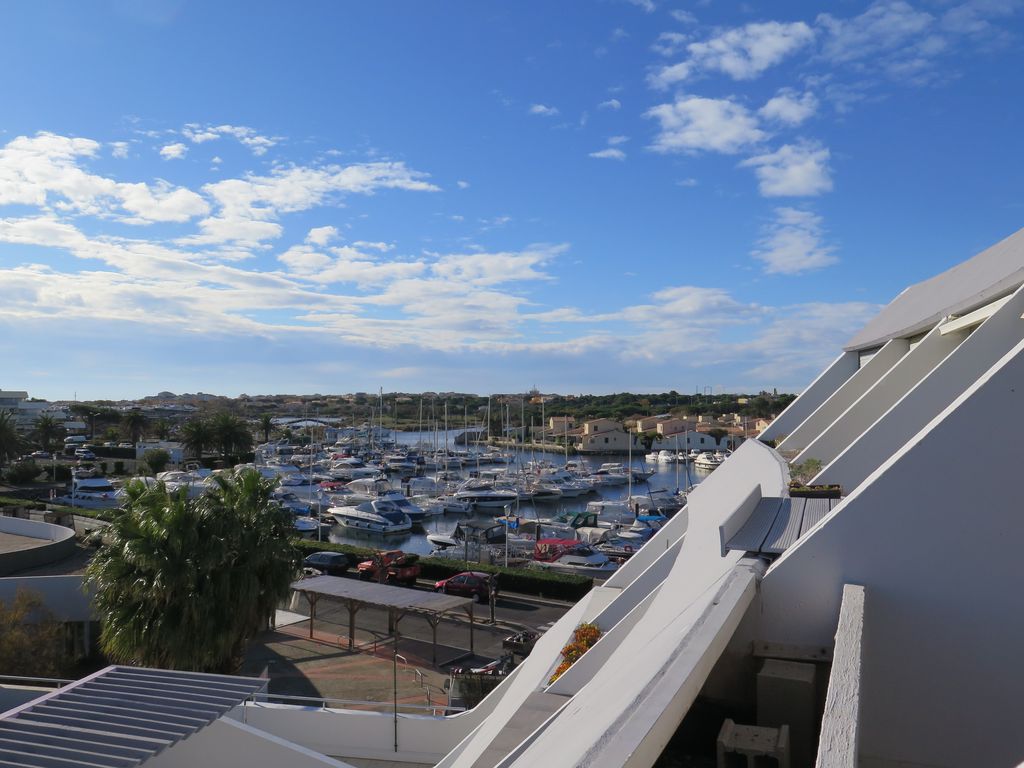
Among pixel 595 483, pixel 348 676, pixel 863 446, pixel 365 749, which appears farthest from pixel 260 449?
pixel 863 446

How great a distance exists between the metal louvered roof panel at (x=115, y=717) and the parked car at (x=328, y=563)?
71.4 feet

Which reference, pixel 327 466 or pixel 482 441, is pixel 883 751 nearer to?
pixel 327 466

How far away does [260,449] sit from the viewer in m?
92.6

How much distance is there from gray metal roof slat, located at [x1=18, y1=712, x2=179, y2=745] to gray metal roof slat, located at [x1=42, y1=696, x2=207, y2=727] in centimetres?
23

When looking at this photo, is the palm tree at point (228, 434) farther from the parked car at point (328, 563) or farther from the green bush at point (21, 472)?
the parked car at point (328, 563)

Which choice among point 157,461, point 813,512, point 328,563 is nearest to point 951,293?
point 813,512

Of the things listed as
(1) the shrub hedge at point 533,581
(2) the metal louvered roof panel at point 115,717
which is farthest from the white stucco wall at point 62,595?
(2) the metal louvered roof panel at point 115,717

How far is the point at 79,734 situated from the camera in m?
8.23

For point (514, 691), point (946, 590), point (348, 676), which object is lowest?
point (348, 676)

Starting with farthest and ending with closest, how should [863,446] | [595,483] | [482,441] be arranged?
1. [482,441]
2. [595,483]
3. [863,446]

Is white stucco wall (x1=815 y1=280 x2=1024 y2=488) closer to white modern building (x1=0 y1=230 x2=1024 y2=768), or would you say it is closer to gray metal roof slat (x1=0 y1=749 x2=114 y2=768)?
white modern building (x1=0 y1=230 x2=1024 y2=768)

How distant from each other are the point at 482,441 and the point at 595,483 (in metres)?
67.8

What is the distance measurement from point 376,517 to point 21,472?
109ft

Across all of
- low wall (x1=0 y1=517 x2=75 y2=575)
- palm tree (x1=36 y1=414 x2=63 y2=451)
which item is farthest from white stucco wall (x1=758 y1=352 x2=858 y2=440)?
palm tree (x1=36 y1=414 x2=63 y2=451)
